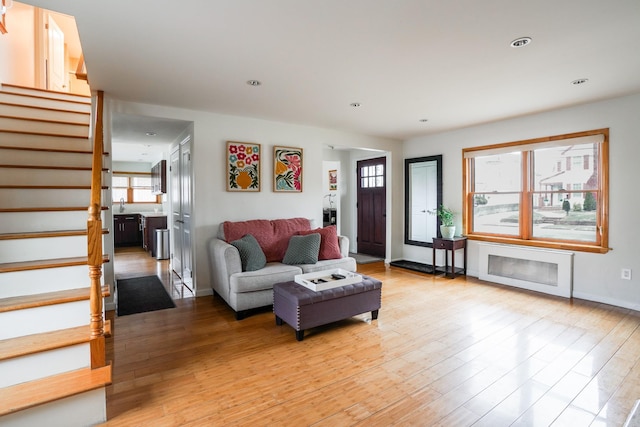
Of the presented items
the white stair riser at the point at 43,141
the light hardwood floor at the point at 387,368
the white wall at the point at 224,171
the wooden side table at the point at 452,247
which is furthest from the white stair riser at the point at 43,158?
the wooden side table at the point at 452,247

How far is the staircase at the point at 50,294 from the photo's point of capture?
5.55 ft

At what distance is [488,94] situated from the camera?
353 cm

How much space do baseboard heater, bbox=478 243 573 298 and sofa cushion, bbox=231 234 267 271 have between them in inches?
134

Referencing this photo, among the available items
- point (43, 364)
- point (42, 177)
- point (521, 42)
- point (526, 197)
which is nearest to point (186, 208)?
point (42, 177)

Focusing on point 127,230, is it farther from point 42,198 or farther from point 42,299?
point 42,299

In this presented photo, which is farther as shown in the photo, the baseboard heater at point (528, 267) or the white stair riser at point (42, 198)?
the baseboard heater at point (528, 267)

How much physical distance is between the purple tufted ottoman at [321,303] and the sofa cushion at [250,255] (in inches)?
20.2

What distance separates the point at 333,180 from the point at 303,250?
4.25 metres

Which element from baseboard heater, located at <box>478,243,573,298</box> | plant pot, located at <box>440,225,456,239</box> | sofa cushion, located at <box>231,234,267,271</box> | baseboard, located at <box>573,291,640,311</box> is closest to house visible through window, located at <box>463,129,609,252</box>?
baseboard heater, located at <box>478,243,573,298</box>

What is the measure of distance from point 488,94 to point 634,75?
48.2 inches

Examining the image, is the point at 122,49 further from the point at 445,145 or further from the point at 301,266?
the point at 445,145

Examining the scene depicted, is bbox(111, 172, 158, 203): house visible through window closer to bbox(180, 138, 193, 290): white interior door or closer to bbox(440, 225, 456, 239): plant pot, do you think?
bbox(180, 138, 193, 290): white interior door

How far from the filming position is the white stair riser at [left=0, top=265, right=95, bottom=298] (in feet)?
6.48

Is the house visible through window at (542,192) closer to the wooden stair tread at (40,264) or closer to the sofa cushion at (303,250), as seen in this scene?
the sofa cushion at (303,250)
